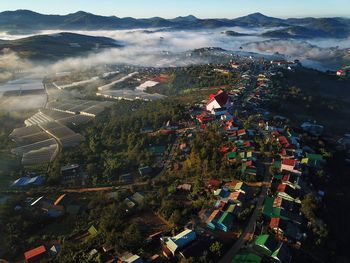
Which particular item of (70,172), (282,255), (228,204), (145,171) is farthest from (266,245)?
(70,172)

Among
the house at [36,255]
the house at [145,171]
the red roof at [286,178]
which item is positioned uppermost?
the red roof at [286,178]

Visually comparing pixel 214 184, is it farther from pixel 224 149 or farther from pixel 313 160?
pixel 313 160

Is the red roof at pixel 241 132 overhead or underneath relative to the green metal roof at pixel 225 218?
overhead

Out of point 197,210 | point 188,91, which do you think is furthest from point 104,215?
point 188,91

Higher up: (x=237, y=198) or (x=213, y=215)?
(x=237, y=198)

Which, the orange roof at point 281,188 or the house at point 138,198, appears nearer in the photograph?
the orange roof at point 281,188

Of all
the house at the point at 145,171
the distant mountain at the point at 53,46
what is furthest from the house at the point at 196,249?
the distant mountain at the point at 53,46

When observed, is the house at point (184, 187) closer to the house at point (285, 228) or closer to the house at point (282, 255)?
the house at point (285, 228)

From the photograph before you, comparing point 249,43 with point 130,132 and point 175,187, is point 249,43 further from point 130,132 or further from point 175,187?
point 175,187
